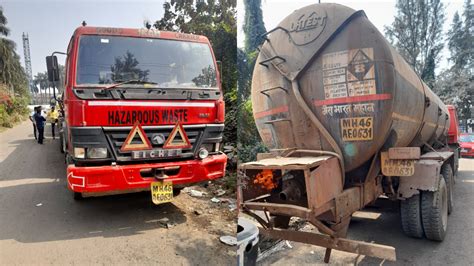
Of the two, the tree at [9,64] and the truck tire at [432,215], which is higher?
the tree at [9,64]

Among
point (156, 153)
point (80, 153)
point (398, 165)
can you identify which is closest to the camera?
point (398, 165)

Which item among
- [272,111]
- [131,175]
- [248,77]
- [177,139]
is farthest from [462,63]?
[131,175]

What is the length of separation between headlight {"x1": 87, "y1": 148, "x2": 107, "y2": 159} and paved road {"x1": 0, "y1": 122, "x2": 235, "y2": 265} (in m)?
0.25

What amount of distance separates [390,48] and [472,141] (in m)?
1.01

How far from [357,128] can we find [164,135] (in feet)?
4.30

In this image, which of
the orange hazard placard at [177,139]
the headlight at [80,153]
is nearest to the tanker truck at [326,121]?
the orange hazard placard at [177,139]

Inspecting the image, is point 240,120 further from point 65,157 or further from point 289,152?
point 65,157

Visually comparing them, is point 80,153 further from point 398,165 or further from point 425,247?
point 425,247

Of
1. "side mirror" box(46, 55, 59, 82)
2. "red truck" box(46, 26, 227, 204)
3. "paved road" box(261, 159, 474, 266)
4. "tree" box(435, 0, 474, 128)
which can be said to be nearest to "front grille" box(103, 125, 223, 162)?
"red truck" box(46, 26, 227, 204)

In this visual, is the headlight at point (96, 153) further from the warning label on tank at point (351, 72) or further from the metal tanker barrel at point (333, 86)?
the warning label on tank at point (351, 72)

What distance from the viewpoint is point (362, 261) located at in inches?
96.9

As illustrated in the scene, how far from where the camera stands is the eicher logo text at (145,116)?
7.68ft

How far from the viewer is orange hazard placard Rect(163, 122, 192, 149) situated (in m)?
2.49

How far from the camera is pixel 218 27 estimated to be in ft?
→ 6.70
